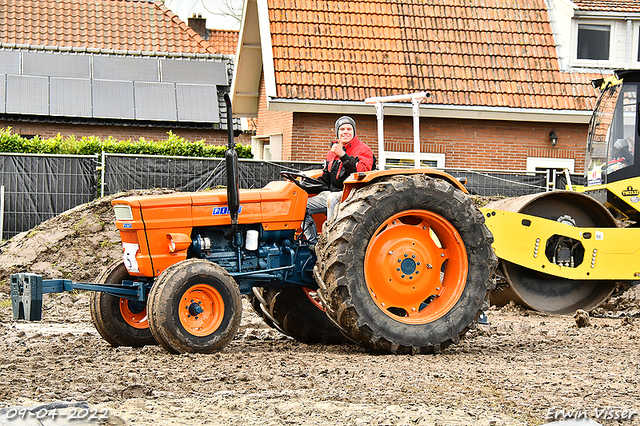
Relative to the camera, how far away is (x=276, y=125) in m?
19.3

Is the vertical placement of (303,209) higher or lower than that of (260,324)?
higher

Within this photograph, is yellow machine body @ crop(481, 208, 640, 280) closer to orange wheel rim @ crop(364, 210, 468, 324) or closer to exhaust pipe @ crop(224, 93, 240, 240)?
orange wheel rim @ crop(364, 210, 468, 324)

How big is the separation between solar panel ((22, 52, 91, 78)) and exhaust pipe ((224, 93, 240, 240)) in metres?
21.1

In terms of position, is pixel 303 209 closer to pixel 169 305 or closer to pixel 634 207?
pixel 169 305

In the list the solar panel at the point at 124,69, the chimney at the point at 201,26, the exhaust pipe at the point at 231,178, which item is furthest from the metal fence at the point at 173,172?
the chimney at the point at 201,26

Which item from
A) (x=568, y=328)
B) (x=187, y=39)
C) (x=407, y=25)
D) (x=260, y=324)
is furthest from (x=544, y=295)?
(x=187, y=39)

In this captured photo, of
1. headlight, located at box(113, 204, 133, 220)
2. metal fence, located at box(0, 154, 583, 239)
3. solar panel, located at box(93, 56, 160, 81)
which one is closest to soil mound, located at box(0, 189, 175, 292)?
metal fence, located at box(0, 154, 583, 239)

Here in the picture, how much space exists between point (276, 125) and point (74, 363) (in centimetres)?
1370

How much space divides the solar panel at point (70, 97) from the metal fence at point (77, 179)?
10.9 meters

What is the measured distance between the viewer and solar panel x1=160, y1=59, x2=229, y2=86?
89.1 feet

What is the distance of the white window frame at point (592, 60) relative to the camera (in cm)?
1836

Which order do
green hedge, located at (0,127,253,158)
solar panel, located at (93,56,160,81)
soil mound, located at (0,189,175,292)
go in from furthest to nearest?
solar panel, located at (93,56,160,81)
green hedge, located at (0,127,253,158)
soil mound, located at (0,189,175,292)

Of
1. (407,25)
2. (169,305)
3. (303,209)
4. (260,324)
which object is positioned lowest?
(260,324)

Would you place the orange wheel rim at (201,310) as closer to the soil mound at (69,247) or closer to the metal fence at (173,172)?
the soil mound at (69,247)
